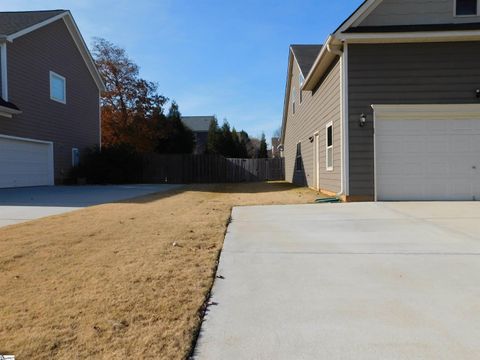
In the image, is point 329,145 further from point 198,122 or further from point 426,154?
point 198,122

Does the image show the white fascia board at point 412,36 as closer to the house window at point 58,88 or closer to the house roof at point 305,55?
the house roof at point 305,55

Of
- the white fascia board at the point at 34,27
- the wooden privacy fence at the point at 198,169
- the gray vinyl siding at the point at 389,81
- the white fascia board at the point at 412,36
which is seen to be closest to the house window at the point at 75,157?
the wooden privacy fence at the point at 198,169

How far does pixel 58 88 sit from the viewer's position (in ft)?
59.3

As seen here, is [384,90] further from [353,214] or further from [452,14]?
[353,214]

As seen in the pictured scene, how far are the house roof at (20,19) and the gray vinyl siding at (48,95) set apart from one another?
0.39 m

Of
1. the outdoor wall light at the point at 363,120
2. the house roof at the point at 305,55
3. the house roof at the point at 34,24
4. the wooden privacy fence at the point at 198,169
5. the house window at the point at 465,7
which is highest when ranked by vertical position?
the house roof at the point at 34,24

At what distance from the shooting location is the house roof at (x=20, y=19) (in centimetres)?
1485

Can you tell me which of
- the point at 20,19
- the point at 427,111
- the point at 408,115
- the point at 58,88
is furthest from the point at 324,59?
the point at 20,19

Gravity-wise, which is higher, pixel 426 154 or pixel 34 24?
pixel 34 24

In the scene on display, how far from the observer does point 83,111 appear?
66.7 ft

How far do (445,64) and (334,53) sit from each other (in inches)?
105

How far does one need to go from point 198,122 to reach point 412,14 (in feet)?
172

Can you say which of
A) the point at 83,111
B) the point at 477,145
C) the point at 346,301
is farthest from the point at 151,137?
the point at 346,301

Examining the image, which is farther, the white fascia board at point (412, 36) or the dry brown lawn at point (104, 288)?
the white fascia board at point (412, 36)
